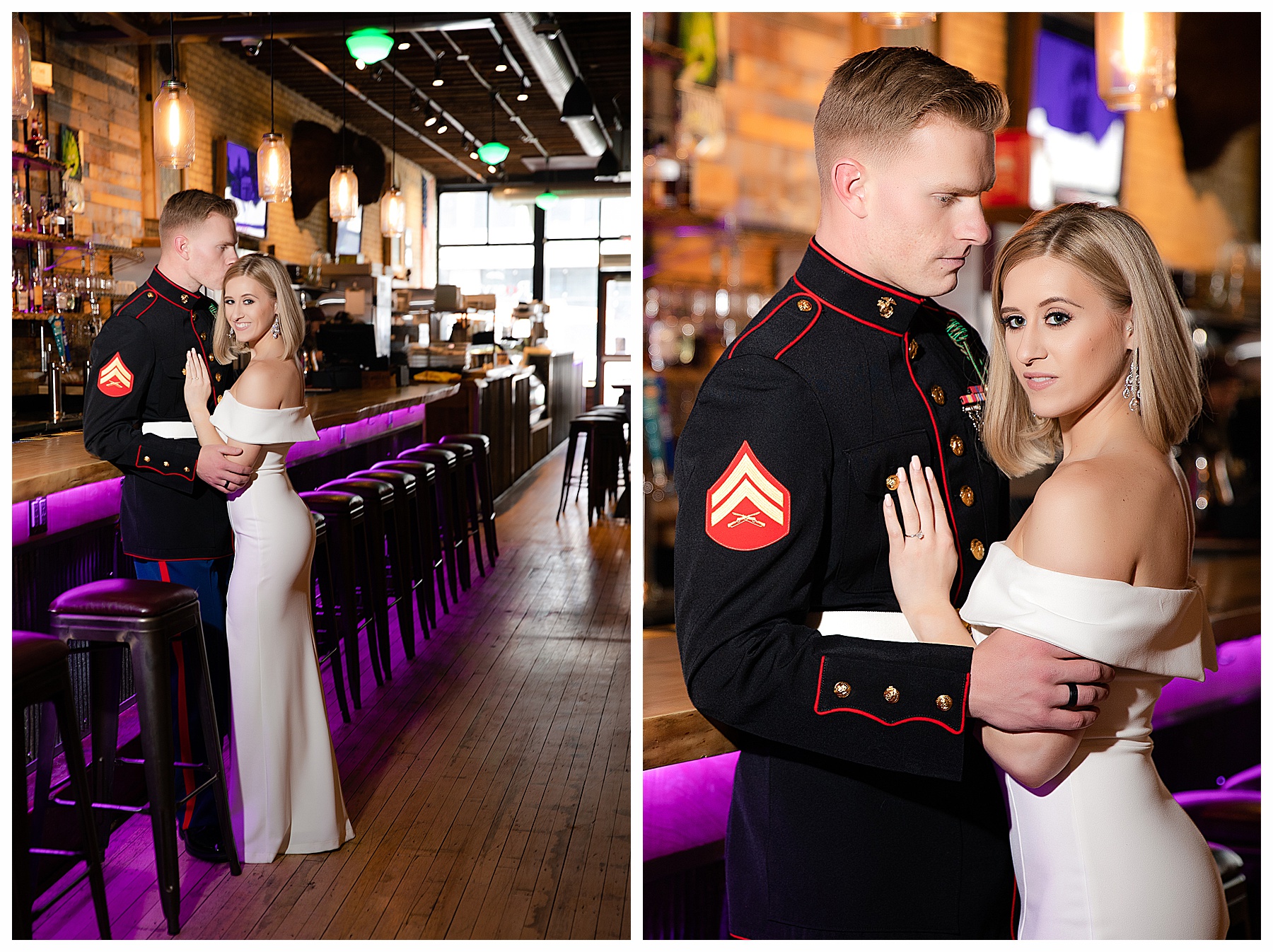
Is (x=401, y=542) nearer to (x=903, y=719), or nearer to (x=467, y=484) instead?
(x=467, y=484)

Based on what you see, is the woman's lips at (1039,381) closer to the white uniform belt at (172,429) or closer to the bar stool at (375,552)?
the white uniform belt at (172,429)

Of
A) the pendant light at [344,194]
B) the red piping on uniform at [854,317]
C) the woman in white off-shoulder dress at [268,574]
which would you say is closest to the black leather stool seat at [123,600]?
the woman in white off-shoulder dress at [268,574]

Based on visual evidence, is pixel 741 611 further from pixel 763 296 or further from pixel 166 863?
pixel 763 296

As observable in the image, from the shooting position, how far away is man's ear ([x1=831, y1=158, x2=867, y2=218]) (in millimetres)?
1349

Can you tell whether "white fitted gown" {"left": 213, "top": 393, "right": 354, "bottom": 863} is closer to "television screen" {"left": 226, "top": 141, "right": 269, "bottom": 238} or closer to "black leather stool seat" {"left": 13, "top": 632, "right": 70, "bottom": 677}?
"black leather stool seat" {"left": 13, "top": 632, "right": 70, "bottom": 677}

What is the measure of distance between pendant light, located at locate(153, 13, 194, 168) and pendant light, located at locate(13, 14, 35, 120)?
4.71 ft

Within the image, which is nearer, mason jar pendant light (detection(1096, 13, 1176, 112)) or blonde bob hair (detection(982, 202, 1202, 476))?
blonde bob hair (detection(982, 202, 1202, 476))

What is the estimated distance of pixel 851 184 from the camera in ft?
4.45

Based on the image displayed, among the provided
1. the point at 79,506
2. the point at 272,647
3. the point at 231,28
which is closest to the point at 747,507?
the point at 272,647

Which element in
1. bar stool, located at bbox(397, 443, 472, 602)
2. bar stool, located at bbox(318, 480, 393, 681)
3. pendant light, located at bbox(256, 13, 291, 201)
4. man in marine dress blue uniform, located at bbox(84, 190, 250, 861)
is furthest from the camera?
bar stool, located at bbox(397, 443, 472, 602)

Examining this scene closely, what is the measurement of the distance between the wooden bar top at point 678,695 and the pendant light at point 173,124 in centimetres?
344

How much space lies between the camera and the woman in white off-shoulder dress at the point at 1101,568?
4.15ft

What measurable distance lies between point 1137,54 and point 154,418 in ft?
8.64

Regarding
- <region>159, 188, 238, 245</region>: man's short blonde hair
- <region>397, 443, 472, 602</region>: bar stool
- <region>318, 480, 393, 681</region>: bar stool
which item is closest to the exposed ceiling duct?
<region>397, 443, 472, 602</region>: bar stool
